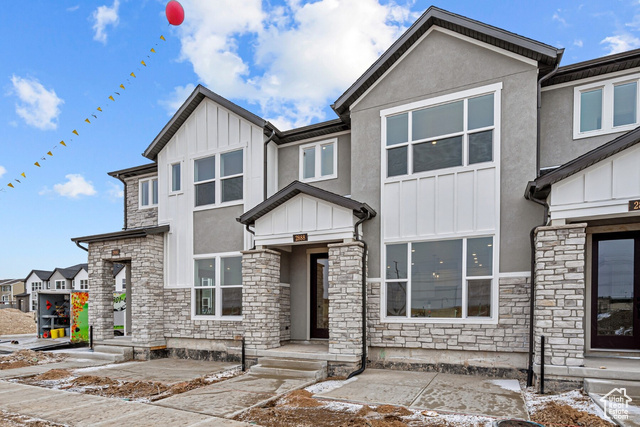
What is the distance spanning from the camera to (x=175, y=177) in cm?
1144

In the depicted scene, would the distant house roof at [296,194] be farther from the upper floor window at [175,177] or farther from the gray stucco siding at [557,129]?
the gray stucco siding at [557,129]

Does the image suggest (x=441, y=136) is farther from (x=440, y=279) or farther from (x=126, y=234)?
(x=126, y=234)

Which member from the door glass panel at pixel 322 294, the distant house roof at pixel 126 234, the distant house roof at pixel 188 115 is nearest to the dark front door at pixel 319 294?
the door glass panel at pixel 322 294

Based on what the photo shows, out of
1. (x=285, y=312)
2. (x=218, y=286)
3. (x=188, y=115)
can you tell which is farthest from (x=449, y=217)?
(x=188, y=115)

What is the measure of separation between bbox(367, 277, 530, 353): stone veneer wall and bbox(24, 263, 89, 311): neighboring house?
43.4m

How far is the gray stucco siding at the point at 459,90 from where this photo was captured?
7.17m

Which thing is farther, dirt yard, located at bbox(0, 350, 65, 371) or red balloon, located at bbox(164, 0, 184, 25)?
dirt yard, located at bbox(0, 350, 65, 371)

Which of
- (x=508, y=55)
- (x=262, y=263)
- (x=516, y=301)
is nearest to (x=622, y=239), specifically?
(x=516, y=301)

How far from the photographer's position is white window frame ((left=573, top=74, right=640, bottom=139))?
689 centimetres

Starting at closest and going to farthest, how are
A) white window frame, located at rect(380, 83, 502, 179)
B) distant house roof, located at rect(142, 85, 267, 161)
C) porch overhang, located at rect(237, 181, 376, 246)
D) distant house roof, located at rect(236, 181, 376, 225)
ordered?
white window frame, located at rect(380, 83, 502, 179)
distant house roof, located at rect(236, 181, 376, 225)
porch overhang, located at rect(237, 181, 376, 246)
distant house roof, located at rect(142, 85, 267, 161)

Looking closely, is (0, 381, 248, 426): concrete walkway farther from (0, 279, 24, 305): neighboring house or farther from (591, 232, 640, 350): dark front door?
(0, 279, 24, 305): neighboring house

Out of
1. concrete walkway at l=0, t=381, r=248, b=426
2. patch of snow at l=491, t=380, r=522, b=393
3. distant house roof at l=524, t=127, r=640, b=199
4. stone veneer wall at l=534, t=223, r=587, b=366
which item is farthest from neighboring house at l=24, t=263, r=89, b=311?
distant house roof at l=524, t=127, r=640, b=199

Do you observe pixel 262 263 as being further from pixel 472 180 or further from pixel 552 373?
pixel 552 373

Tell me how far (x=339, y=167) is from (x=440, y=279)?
3711mm
